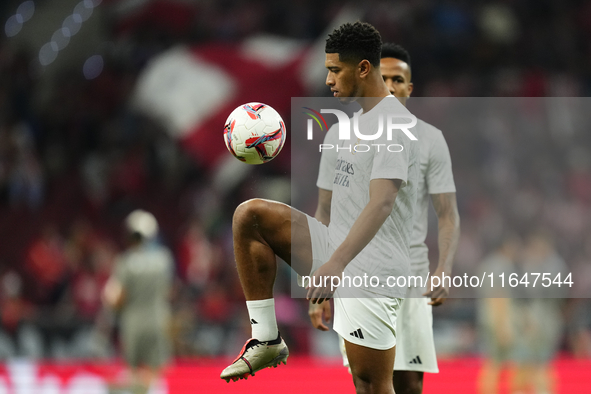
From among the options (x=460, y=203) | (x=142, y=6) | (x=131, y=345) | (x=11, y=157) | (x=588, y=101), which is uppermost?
(x=142, y=6)

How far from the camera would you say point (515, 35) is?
14.1m

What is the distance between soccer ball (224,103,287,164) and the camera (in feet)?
12.2

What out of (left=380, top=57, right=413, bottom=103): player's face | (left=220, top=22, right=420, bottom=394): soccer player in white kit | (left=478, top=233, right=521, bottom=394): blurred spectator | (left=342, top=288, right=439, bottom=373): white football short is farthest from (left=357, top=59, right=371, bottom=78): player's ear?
(left=478, top=233, right=521, bottom=394): blurred spectator

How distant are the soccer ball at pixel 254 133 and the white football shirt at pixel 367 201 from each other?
1.12 feet

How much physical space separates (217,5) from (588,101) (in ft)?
23.1

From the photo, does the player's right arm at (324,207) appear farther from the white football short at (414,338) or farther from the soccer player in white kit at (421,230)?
the white football short at (414,338)

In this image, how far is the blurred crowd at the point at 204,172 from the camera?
372 inches

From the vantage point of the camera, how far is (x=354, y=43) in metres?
3.43

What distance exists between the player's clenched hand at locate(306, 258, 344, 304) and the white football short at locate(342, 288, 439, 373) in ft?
3.82

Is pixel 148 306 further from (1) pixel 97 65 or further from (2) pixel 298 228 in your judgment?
(1) pixel 97 65

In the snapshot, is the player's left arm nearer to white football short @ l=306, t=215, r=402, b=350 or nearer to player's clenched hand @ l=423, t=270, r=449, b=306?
player's clenched hand @ l=423, t=270, r=449, b=306

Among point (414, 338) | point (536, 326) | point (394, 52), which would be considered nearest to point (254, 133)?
point (394, 52)

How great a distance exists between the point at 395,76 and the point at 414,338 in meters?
1.48

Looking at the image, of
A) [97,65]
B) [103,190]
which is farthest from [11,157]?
[97,65]
